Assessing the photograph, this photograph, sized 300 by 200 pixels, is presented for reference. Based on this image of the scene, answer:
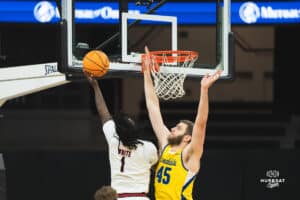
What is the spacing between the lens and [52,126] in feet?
43.5

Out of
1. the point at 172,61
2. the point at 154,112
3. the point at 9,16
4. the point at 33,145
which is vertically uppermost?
the point at 9,16

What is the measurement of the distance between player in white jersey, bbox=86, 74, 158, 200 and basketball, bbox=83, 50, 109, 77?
0.40 metres

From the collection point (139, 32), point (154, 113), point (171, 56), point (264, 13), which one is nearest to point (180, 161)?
point (154, 113)

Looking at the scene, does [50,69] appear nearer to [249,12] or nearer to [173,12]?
[173,12]

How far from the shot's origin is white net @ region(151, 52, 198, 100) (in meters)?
6.46

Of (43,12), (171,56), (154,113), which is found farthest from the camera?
(43,12)

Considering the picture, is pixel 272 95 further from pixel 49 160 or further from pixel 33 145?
pixel 49 160

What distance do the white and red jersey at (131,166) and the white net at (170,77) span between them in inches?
32.0

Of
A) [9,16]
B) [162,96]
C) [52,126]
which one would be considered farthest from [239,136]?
[162,96]

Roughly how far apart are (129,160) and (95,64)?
782mm

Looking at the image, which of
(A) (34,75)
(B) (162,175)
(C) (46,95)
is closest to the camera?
(B) (162,175)

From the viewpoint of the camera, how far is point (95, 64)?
19.4 ft

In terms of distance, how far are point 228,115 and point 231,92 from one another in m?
2.18

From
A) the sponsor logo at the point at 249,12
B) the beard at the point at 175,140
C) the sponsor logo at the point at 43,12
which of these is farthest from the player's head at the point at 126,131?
the sponsor logo at the point at 249,12
